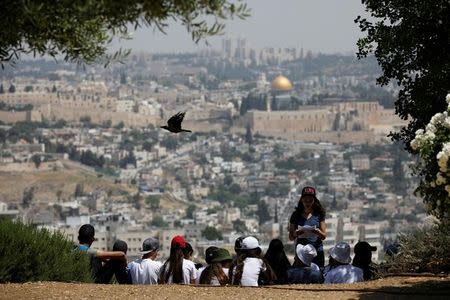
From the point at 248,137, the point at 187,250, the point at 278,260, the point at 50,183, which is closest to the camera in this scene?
the point at 187,250

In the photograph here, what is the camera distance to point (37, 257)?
959 centimetres

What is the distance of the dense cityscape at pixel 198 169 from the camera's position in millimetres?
112312

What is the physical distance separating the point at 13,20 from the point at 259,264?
3346mm

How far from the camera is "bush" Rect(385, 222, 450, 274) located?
9.83m

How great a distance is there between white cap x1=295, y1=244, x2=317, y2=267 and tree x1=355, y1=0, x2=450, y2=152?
138 cm

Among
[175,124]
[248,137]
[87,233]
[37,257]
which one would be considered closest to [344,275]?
[175,124]

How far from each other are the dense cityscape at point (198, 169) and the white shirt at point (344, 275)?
77.0 metres

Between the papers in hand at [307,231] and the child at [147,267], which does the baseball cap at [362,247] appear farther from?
the child at [147,267]

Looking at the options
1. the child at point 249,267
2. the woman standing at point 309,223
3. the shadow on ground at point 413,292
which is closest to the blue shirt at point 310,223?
the woman standing at point 309,223

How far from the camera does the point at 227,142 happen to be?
18350 cm

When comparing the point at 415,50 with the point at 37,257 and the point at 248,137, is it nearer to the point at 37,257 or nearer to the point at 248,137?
the point at 37,257

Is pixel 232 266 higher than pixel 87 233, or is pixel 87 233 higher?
pixel 87 233

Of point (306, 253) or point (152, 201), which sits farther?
point (152, 201)

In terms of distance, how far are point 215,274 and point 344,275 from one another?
2.90 feet
